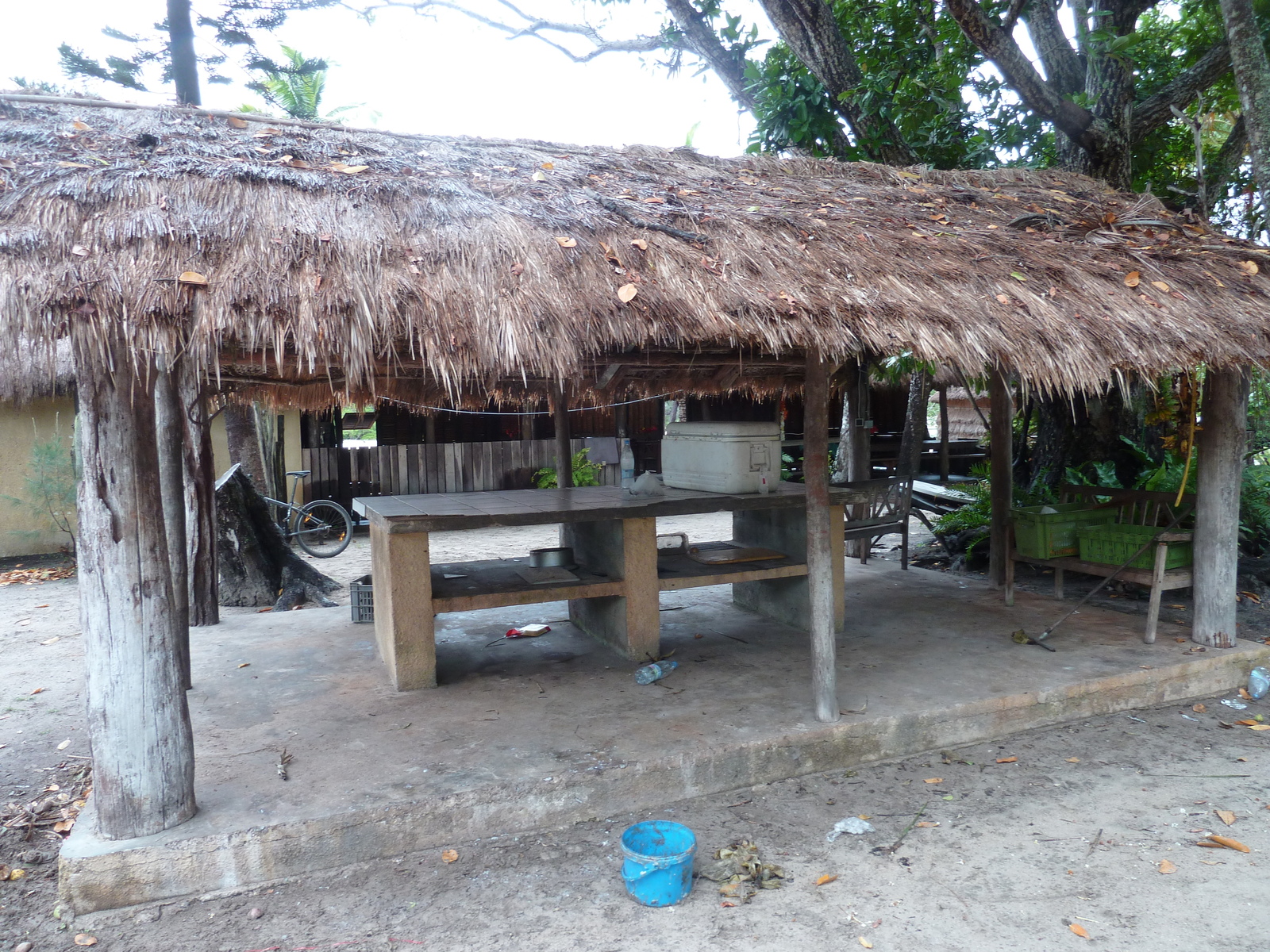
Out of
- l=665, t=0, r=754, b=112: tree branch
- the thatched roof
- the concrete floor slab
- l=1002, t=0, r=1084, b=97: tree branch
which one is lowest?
the concrete floor slab

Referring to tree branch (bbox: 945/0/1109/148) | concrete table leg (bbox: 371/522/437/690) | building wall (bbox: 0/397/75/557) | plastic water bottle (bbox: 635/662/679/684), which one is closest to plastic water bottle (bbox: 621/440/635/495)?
plastic water bottle (bbox: 635/662/679/684)

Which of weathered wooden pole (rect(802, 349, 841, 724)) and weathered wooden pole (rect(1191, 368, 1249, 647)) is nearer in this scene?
weathered wooden pole (rect(802, 349, 841, 724))

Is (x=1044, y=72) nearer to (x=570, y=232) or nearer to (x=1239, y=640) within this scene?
(x=1239, y=640)

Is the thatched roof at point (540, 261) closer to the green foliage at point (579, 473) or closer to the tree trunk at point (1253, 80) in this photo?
the tree trunk at point (1253, 80)

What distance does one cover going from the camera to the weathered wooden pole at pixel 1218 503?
4.71 meters

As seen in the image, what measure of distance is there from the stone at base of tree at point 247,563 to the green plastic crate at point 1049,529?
542 cm

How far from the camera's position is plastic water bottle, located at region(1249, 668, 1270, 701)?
4.69m

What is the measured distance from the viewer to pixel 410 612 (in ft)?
14.3

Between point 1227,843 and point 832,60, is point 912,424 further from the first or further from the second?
point 1227,843

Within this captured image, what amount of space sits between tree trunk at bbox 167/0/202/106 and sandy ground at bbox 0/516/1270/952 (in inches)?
278

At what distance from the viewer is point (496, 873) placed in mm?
3049

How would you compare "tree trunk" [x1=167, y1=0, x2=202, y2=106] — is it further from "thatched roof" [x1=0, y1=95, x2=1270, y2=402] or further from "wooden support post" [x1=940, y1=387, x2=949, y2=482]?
"wooden support post" [x1=940, y1=387, x2=949, y2=482]

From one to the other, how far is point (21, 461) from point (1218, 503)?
11.3 meters

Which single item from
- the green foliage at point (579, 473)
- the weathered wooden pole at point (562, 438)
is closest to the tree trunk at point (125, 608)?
the weathered wooden pole at point (562, 438)
